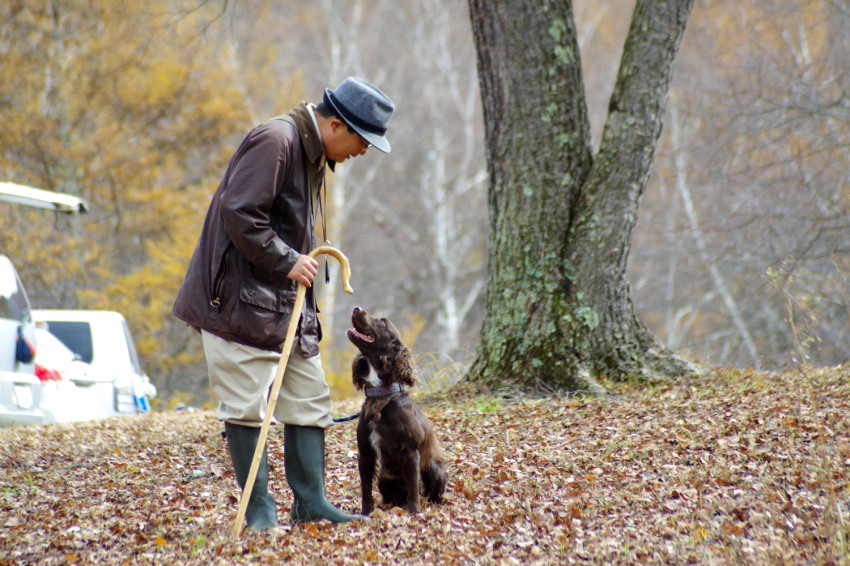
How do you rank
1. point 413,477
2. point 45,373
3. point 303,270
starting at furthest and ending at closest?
1. point 45,373
2. point 413,477
3. point 303,270

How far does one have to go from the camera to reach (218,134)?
59.1ft

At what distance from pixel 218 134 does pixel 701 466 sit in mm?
14801

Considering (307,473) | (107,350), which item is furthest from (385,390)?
(107,350)

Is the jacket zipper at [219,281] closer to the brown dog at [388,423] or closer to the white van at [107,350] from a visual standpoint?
the brown dog at [388,423]

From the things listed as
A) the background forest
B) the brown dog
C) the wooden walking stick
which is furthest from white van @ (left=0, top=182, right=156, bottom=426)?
the wooden walking stick

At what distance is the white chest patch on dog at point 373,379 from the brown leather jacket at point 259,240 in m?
0.53

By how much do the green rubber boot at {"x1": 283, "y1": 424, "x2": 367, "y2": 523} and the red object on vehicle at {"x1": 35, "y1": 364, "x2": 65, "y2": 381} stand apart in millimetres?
5208

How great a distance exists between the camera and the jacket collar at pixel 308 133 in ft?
14.2

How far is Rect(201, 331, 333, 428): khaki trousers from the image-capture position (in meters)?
4.26

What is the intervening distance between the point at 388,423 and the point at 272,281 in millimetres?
1074

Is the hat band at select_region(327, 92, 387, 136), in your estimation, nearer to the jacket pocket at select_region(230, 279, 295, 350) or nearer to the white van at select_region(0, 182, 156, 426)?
the jacket pocket at select_region(230, 279, 295, 350)

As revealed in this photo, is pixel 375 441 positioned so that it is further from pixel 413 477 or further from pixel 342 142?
pixel 342 142

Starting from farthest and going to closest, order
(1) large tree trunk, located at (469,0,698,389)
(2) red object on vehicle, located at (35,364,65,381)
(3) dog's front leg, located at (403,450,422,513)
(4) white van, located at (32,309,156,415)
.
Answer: (4) white van, located at (32,309,156,415)
(2) red object on vehicle, located at (35,364,65,381)
(1) large tree trunk, located at (469,0,698,389)
(3) dog's front leg, located at (403,450,422,513)

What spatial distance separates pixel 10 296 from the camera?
8.41 m
